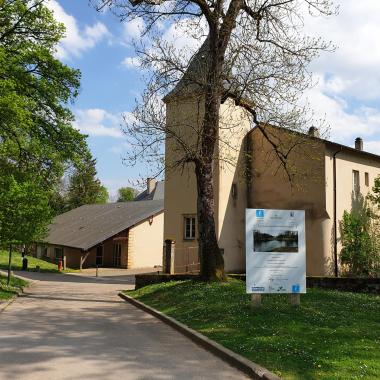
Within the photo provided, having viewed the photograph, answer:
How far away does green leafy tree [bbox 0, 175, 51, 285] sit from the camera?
21.7m

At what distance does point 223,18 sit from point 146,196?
53848 mm

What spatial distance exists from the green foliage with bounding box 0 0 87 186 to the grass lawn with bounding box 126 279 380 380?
10.4 metres

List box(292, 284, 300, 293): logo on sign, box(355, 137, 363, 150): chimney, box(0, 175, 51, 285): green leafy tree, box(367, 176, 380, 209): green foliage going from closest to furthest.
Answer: box(292, 284, 300, 293): logo on sign < box(0, 175, 51, 285): green leafy tree < box(367, 176, 380, 209): green foliage < box(355, 137, 363, 150): chimney

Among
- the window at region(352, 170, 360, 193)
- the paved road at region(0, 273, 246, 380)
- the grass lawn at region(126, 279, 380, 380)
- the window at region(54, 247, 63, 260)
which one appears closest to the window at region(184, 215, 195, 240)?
the window at region(352, 170, 360, 193)

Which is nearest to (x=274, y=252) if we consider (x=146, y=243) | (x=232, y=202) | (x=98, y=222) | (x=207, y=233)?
(x=207, y=233)

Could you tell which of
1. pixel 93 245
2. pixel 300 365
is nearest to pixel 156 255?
pixel 93 245

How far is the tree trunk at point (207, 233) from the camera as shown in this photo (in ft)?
57.2

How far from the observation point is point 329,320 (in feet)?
34.7

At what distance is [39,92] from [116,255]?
82.9 ft

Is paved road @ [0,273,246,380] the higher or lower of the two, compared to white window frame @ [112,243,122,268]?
lower

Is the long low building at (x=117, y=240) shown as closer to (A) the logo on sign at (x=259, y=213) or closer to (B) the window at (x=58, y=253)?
Result: (B) the window at (x=58, y=253)

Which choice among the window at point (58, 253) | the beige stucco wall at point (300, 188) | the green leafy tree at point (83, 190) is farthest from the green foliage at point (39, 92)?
the green leafy tree at point (83, 190)

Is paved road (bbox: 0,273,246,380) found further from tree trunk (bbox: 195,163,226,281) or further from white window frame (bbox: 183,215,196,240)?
white window frame (bbox: 183,215,196,240)

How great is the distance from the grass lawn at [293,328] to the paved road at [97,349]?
68 cm
